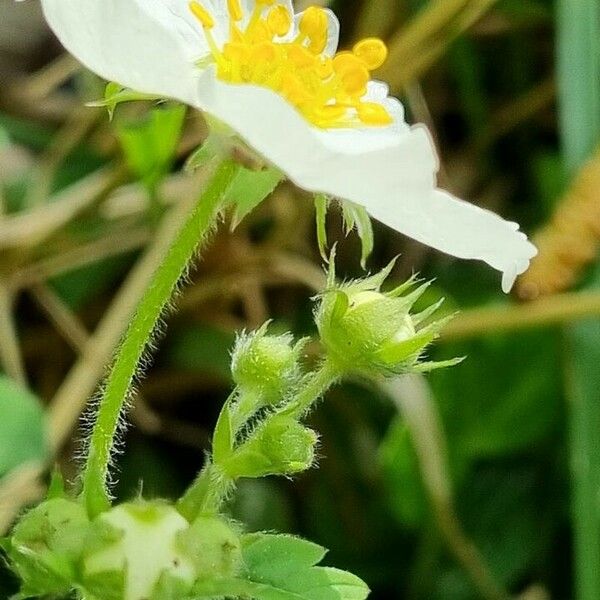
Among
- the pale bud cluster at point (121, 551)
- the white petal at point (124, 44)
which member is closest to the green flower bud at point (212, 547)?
the pale bud cluster at point (121, 551)

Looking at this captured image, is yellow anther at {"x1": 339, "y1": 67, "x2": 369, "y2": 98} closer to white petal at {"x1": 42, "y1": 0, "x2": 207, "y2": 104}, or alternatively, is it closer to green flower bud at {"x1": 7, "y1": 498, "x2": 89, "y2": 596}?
white petal at {"x1": 42, "y1": 0, "x2": 207, "y2": 104}

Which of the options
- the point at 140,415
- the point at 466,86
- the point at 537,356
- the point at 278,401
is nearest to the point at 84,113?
the point at 140,415

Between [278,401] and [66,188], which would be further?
[66,188]

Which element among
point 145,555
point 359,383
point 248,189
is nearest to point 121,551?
point 145,555

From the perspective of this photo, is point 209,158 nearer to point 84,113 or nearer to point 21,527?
point 21,527

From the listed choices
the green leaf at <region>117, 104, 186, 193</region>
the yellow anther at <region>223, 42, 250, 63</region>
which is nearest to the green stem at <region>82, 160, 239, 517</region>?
the yellow anther at <region>223, 42, 250, 63</region>

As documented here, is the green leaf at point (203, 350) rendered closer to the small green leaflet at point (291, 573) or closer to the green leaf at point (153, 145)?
the green leaf at point (153, 145)
